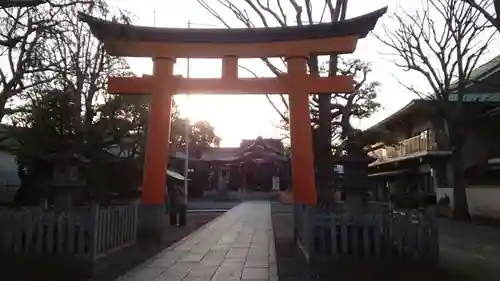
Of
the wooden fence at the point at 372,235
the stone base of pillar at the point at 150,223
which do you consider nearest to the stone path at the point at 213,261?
the stone base of pillar at the point at 150,223

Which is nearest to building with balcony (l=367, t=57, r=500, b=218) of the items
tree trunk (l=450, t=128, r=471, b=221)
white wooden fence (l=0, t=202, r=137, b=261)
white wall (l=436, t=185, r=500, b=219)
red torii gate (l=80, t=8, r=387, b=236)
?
white wall (l=436, t=185, r=500, b=219)

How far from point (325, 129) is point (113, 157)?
839cm

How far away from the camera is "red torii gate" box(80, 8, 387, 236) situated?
15.2 metres

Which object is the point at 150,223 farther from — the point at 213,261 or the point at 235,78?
the point at 235,78

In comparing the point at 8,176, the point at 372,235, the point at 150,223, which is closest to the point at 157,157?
the point at 150,223

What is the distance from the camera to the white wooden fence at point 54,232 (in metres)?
10.5

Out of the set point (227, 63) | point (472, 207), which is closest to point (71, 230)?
point (227, 63)

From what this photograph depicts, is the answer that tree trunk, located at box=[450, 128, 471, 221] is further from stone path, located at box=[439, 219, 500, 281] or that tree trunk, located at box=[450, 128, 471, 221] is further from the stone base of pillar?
the stone base of pillar

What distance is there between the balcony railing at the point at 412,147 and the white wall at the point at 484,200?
515 centimetres

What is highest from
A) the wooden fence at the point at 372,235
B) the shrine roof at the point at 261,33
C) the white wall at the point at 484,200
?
the shrine roof at the point at 261,33

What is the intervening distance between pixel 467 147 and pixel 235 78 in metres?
21.0

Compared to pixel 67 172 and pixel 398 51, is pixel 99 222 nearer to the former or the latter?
pixel 67 172

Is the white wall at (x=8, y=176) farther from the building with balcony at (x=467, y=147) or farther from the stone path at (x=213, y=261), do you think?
the building with balcony at (x=467, y=147)

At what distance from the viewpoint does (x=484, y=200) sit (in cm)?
2659
